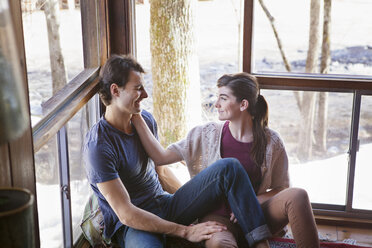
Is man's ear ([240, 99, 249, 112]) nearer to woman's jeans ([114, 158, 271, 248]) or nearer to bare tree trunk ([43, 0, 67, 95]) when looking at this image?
woman's jeans ([114, 158, 271, 248])

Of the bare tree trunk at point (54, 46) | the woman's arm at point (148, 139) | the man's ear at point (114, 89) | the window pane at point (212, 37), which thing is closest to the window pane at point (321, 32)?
the window pane at point (212, 37)

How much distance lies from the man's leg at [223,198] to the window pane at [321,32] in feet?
3.17

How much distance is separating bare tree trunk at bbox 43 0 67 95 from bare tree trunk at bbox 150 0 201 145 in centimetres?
97

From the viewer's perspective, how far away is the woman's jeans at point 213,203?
2.44m

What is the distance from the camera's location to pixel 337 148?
10.7ft

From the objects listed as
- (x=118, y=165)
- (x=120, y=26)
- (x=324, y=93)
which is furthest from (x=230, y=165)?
(x=120, y=26)

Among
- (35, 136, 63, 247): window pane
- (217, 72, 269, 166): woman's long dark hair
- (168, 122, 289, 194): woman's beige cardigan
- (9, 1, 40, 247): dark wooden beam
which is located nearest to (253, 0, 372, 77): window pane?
(217, 72, 269, 166): woman's long dark hair

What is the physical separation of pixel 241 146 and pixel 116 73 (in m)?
0.82

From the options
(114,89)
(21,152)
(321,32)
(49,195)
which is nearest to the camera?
(21,152)

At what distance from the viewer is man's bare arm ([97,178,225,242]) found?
2.39 m

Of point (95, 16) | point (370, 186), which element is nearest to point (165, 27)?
point (95, 16)

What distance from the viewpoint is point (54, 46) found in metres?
2.43

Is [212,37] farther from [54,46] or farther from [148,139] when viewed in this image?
[54,46]

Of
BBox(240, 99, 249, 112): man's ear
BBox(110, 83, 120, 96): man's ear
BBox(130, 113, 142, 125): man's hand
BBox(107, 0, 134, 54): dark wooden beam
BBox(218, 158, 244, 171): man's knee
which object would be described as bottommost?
BBox(218, 158, 244, 171): man's knee
